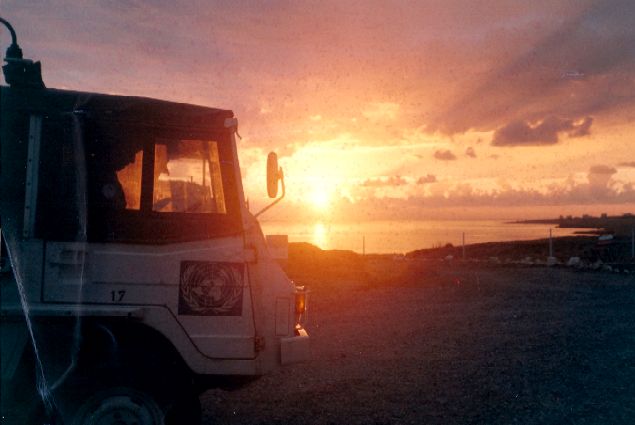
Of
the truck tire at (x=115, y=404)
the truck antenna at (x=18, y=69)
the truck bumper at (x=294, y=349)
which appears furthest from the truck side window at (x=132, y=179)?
the truck bumper at (x=294, y=349)

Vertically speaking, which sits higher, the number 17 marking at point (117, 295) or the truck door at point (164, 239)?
the truck door at point (164, 239)

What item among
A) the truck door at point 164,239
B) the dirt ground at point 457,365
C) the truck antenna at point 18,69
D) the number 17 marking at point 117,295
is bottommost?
the dirt ground at point 457,365

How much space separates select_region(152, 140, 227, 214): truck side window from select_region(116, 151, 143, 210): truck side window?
0.41 feet

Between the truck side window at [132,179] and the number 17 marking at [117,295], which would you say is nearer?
the number 17 marking at [117,295]

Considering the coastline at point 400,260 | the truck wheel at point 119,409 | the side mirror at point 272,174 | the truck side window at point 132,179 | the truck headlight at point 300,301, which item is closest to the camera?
the truck wheel at point 119,409

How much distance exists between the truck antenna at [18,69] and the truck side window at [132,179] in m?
0.92

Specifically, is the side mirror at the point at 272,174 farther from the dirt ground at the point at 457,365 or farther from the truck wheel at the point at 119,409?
the dirt ground at the point at 457,365

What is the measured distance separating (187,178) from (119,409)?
191 centimetres

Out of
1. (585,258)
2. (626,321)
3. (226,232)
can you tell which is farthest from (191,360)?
(585,258)

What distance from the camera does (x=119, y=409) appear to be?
16.0 feet

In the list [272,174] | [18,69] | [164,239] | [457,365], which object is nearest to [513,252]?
[457,365]

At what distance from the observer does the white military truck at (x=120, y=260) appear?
487 cm

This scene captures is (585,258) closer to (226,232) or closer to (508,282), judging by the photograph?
(508,282)

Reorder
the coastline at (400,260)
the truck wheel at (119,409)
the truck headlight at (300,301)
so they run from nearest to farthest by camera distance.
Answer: the truck wheel at (119,409) → the truck headlight at (300,301) → the coastline at (400,260)
